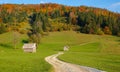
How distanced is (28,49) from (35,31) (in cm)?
5995

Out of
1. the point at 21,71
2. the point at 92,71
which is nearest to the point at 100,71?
the point at 92,71

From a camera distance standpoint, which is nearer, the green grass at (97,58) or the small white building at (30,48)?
the green grass at (97,58)

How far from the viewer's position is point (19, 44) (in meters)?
171

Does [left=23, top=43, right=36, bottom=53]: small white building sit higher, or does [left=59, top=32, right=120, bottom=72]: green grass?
[left=59, top=32, right=120, bottom=72]: green grass

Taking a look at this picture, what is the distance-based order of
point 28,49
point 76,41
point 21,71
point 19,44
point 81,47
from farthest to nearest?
point 76,41, point 19,44, point 81,47, point 28,49, point 21,71

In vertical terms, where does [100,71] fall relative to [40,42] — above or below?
above

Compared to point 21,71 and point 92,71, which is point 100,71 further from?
point 21,71

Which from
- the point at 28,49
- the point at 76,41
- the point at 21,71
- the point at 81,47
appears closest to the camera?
the point at 21,71

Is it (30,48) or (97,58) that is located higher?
(97,58)

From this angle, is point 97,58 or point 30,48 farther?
point 30,48

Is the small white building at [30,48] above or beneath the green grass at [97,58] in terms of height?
beneath

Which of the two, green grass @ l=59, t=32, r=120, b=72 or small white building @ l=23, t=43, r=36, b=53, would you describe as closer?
green grass @ l=59, t=32, r=120, b=72

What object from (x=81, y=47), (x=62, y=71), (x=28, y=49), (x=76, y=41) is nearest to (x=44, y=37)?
(x=76, y=41)

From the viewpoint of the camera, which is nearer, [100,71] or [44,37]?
[100,71]
